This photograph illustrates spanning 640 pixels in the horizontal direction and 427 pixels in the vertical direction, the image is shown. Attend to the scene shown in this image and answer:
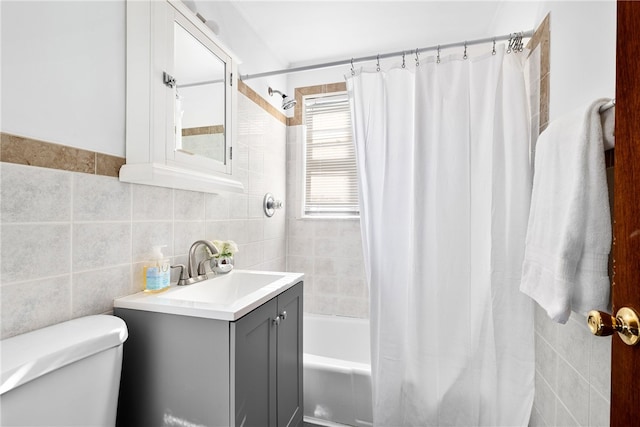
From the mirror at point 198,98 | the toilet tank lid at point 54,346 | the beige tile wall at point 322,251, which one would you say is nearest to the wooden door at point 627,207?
the toilet tank lid at point 54,346

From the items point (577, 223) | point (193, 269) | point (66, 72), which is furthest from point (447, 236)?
point (66, 72)

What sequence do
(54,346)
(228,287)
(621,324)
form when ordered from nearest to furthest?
(621,324), (54,346), (228,287)

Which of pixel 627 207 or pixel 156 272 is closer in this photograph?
pixel 627 207

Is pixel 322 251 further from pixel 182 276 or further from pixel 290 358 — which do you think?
pixel 182 276

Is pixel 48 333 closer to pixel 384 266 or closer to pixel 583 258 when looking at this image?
pixel 384 266

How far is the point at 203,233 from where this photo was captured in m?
1.55

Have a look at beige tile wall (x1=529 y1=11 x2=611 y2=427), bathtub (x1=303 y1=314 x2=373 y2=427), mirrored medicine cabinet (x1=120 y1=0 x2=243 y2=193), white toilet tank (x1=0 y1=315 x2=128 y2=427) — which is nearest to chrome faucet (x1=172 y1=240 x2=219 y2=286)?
mirrored medicine cabinet (x1=120 y1=0 x2=243 y2=193)

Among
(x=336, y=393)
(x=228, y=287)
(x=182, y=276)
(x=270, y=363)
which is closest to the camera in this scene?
(x=270, y=363)

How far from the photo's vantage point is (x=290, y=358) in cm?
136

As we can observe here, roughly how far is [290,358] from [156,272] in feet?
2.24

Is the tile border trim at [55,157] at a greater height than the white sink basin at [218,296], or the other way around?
the tile border trim at [55,157]

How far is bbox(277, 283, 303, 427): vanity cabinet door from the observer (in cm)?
127

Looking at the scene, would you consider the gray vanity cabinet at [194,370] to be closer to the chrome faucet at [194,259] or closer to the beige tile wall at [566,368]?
the chrome faucet at [194,259]

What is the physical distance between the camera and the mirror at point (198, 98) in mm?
1233
